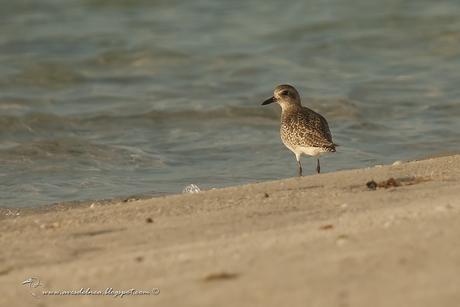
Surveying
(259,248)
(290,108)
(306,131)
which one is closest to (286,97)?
(290,108)

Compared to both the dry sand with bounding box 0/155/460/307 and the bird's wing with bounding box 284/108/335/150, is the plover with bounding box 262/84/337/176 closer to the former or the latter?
the bird's wing with bounding box 284/108/335/150

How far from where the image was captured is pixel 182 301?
4.61m

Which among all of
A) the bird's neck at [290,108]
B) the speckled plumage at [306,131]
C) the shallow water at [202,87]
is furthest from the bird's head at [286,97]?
the shallow water at [202,87]

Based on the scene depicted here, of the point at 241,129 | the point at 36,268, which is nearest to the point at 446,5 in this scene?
the point at 241,129

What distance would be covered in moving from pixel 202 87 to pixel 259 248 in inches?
350

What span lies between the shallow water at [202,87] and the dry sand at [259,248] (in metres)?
2.66

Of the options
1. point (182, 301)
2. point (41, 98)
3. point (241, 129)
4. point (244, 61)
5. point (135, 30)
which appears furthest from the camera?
point (135, 30)

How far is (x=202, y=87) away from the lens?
14.1 m

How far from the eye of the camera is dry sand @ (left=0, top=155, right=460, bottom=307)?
460cm

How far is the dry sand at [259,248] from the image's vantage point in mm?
4602

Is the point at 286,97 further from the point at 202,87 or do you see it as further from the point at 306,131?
the point at 202,87

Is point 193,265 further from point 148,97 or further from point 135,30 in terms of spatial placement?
point 135,30

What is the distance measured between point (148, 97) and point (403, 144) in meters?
3.79

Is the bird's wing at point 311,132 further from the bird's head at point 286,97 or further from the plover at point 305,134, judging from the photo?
the bird's head at point 286,97
